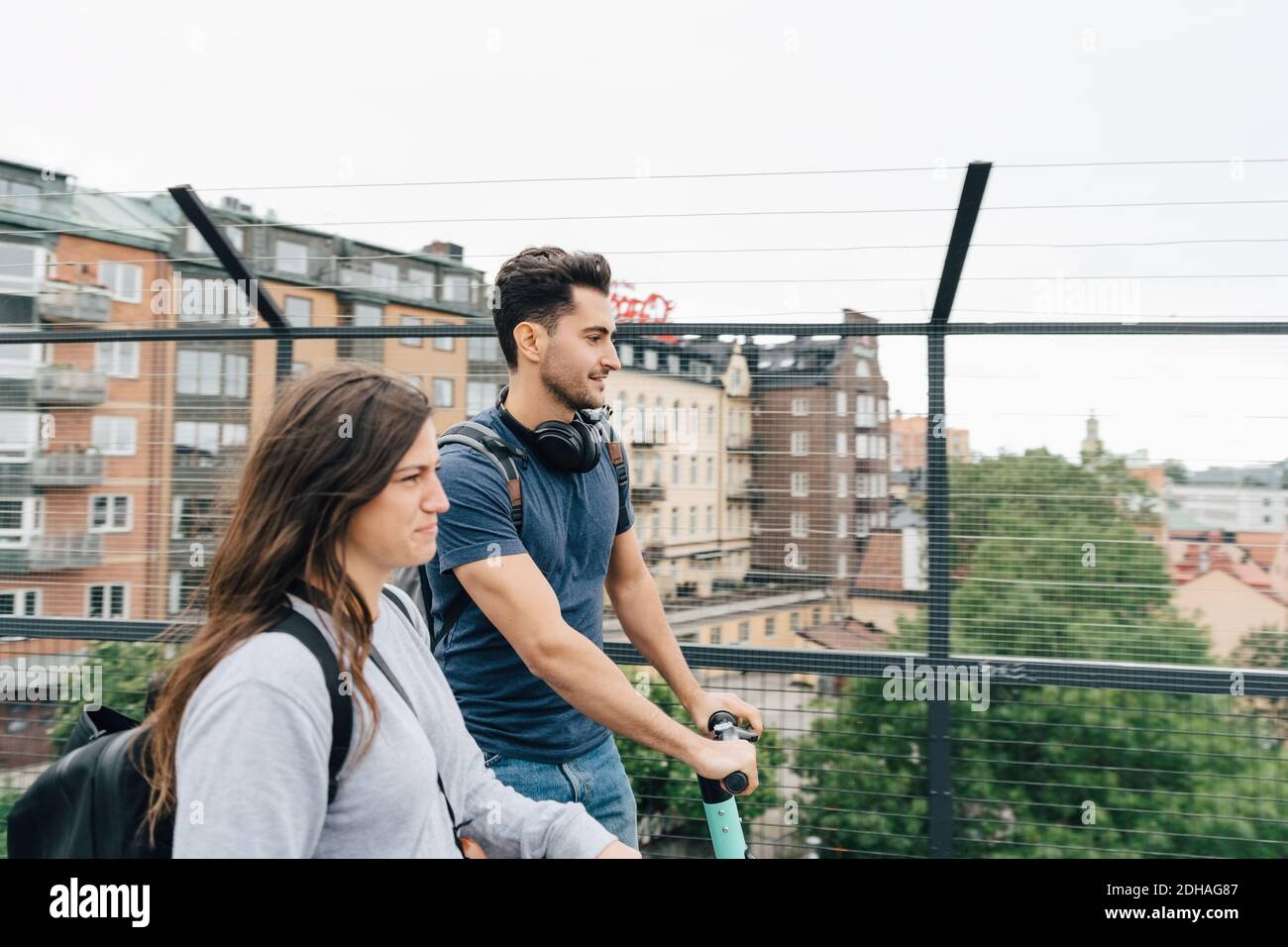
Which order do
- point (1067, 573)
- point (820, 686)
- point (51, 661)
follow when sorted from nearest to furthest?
point (820, 686), point (51, 661), point (1067, 573)

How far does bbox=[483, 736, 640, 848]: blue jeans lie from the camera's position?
190 centimetres

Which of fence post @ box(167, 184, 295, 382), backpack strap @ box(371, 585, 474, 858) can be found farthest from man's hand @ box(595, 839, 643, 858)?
fence post @ box(167, 184, 295, 382)

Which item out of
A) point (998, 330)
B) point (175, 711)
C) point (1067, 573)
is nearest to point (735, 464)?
point (998, 330)

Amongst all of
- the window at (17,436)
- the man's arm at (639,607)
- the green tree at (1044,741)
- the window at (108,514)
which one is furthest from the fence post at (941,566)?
the window at (108,514)

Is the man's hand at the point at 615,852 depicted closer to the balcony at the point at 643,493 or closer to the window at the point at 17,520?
the balcony at the point at 643,493

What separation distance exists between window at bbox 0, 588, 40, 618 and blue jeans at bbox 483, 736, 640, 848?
3.24m

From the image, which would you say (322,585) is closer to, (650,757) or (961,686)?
(961,686)

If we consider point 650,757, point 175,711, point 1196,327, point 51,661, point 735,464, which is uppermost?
point 1196,327

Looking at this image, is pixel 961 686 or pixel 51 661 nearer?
pixel 961 686

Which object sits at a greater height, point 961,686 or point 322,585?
point 322,585

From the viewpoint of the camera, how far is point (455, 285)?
4.12 m

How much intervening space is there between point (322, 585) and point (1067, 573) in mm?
7713
